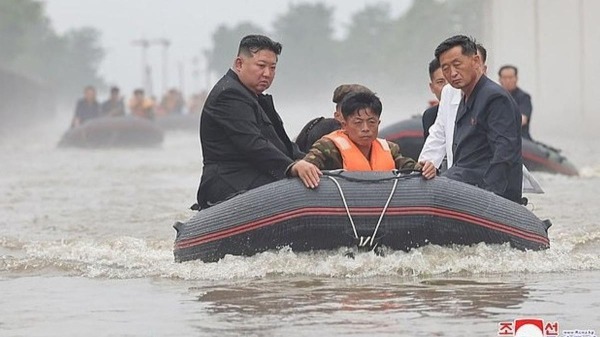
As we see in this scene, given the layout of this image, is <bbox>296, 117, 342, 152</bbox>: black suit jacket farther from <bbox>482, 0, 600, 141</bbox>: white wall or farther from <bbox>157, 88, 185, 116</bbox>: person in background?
<bbox>157, 88, 185, 116</bbox>: person in background

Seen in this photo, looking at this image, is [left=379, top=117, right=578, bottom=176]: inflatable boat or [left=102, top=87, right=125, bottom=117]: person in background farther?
[left=102, top=87, right=125, bottom=117]: person in background

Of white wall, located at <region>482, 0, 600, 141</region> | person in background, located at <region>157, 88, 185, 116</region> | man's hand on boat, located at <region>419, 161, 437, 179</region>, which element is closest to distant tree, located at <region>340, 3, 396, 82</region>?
person in background, located at <region>157, 88, 185, 116</region>

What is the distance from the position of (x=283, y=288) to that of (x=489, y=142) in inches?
71.3

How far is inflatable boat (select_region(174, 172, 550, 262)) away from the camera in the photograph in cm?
873

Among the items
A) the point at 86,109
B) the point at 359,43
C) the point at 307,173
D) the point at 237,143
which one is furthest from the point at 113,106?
the point at 359,43

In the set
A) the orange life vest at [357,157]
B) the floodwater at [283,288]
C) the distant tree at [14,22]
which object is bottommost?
the floodwater at [283,288]

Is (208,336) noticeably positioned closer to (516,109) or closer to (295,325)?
(295,325)

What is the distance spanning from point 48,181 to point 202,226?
1295 cm

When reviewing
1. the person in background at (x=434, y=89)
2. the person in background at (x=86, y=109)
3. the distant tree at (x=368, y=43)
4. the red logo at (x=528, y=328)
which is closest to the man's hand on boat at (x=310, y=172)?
the person in background at (x=434, y=89)

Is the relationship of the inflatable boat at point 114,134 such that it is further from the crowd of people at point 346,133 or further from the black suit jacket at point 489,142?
the black suit jacket at point 489,142

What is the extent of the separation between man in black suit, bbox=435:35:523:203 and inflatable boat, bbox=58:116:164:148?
24.9 metres

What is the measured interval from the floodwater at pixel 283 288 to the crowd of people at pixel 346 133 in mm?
559

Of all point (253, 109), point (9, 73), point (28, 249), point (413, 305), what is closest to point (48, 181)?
point (28, 249)

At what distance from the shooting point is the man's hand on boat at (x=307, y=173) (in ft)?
28.7
